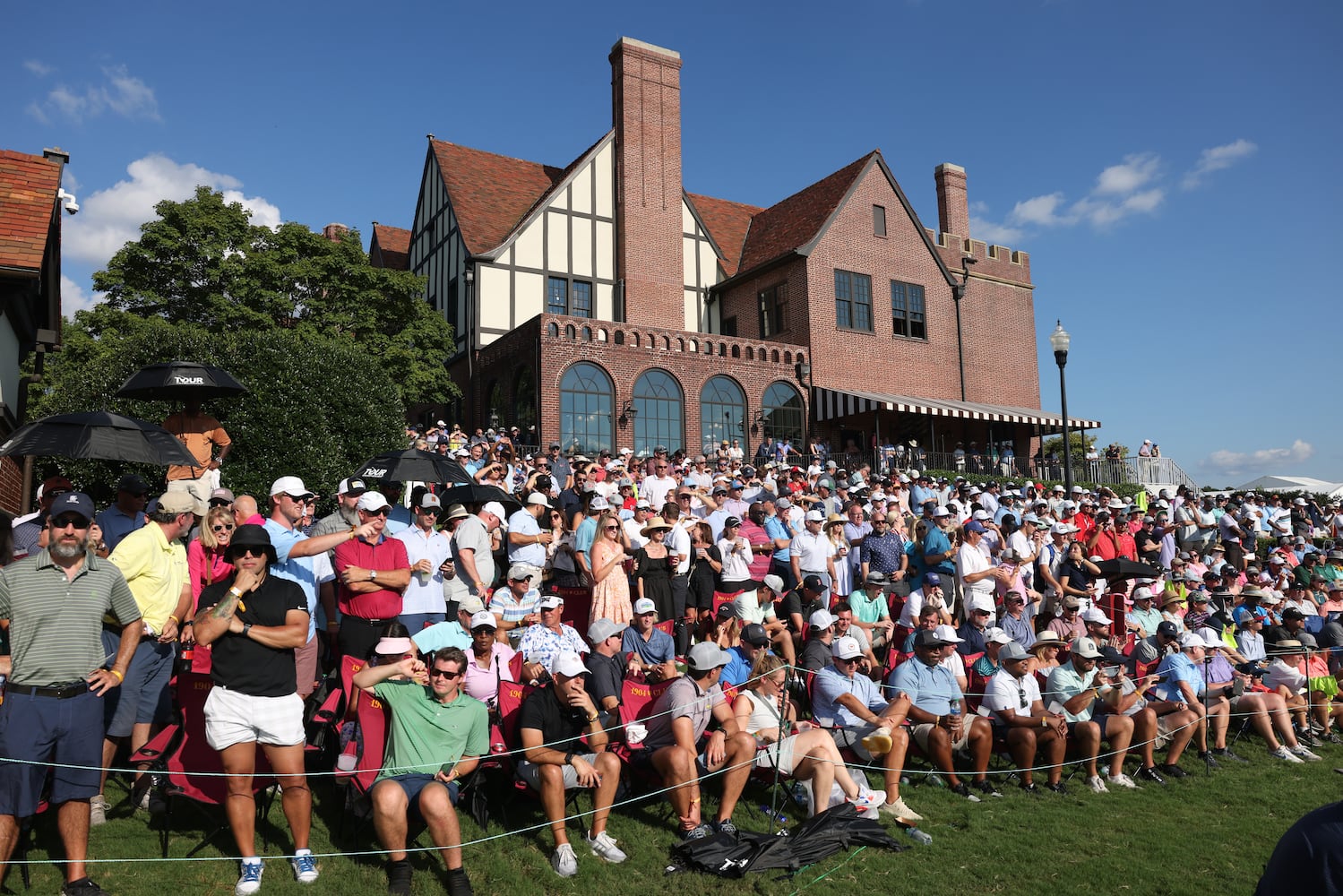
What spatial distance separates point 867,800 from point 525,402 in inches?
748

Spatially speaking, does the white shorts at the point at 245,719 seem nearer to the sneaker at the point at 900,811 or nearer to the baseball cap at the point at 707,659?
the baseball cap at the point at 707,659

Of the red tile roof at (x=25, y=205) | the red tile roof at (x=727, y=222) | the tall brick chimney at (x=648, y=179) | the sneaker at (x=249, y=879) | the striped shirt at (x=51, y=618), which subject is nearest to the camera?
the striped shirt at (x=51, y=618)

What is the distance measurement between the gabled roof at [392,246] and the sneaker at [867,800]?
31490mm

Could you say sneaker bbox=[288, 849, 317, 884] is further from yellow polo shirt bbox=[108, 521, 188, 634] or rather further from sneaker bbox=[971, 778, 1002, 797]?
sneaker bbox=[971, 778, 1002, 797]

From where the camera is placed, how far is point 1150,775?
8.27 meters

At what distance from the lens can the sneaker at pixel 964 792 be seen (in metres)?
7.24

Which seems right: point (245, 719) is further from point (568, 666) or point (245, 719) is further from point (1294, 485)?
point (1294, 485)

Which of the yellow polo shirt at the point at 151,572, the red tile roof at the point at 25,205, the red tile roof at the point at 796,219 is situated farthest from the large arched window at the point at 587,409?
the yellow polo shirt at the point at 151,572

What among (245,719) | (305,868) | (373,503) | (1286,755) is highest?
(373,503)

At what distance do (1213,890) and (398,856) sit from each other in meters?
5.20

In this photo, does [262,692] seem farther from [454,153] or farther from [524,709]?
[454,153]

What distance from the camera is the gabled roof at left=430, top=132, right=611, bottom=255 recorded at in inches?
1078

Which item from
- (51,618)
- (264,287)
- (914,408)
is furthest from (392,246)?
(51,618)

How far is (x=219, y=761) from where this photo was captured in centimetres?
536
